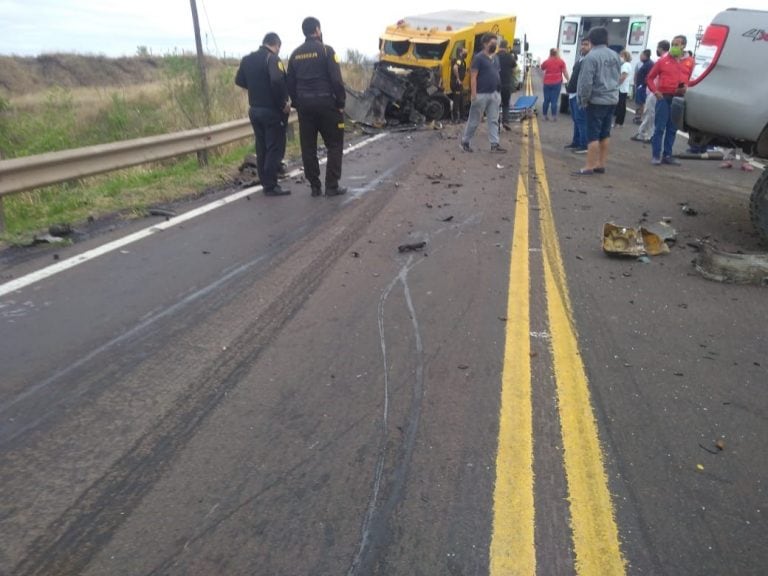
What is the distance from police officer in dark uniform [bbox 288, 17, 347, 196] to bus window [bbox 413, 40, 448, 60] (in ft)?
31.1

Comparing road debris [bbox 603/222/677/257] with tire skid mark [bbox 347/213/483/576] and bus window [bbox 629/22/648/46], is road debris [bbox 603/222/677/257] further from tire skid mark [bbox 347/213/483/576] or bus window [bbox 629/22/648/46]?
bus window [bbox 629/22/648/46]

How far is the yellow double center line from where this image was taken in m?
2.04

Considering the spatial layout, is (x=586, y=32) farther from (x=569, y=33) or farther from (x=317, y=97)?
(x=317, y=97)

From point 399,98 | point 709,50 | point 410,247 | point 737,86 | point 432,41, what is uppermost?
point 432,41

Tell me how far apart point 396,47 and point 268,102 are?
10.1 m

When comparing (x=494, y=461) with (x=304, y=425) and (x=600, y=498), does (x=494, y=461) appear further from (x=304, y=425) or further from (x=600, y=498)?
(x=304, y=425)

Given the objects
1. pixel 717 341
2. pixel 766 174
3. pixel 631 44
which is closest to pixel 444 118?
pixel 631 44

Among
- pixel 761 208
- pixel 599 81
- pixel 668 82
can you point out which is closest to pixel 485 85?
pixel 599 81

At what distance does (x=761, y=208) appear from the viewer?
5363mm

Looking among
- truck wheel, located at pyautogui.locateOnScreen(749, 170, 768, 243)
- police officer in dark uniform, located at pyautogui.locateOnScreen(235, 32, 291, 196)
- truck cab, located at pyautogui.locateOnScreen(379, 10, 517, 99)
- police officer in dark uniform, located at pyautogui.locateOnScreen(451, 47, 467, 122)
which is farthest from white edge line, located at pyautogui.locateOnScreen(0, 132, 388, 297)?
police officer in dark uniform, located at pyautogui.locateOnScreen(451, 47, 467, 122)

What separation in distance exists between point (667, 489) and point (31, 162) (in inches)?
253

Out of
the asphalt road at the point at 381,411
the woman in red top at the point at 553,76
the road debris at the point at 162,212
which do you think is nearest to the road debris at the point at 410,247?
the asphalt road at the point at 381,411

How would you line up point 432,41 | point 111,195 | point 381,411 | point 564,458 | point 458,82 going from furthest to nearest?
1. point 458,82
2. point 432,41
3. point 111,195
4. point 381,411
5. point 564,458

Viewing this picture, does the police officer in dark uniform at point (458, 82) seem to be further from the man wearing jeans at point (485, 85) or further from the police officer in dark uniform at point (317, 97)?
the police officer in dark uniform at point (317, 97)
